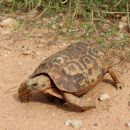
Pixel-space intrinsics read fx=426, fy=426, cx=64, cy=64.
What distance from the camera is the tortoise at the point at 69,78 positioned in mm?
3529

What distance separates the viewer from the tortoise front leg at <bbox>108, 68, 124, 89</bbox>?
3.85 metres

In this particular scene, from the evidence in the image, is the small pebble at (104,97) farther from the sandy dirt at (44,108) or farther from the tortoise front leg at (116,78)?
the tortoise front leg at (116,78)

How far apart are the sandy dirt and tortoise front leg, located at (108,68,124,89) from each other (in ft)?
0.17

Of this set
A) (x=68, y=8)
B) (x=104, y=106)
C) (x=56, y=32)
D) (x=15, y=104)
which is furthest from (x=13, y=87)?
(x=68, y=8)

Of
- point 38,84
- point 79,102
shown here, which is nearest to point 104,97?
point 79,102

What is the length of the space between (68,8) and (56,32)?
0.43 m

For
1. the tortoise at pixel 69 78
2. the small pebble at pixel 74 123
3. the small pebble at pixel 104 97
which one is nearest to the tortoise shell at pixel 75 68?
the tortoise at pixel 69 78

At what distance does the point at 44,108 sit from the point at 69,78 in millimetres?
332

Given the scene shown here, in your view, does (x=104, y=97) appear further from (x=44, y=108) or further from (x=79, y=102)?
(x=44, y=108)

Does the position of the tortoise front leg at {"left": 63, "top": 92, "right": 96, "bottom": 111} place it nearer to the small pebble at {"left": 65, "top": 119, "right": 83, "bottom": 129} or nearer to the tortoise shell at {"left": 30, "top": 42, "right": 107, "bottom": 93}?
the tortoise shell at {"left": 30, "top": 42, "right": 107, "bottom": 93}

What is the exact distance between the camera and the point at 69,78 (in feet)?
11.7

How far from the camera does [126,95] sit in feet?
12.3

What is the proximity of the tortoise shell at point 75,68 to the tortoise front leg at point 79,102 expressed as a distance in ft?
0.17

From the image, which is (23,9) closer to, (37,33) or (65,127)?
(37,33)
